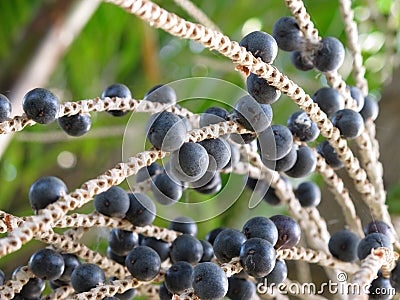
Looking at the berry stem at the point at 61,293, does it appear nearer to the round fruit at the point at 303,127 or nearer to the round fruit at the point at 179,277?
the round fruit at the point at 179,277

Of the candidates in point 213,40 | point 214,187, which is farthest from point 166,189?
point 213,40

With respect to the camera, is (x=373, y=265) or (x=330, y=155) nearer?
(x=373, y=265)

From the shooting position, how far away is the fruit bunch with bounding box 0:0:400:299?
34 centimetres

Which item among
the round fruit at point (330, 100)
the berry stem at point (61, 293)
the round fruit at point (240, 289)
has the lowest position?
the berry stem at point (61, 293)

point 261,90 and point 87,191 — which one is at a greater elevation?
point 261,90

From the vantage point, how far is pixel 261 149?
0.42 metres

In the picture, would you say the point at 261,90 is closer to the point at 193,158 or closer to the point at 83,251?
the point at 193,158

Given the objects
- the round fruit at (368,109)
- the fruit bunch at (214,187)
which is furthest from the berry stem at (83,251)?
the round fruit at (368,109)

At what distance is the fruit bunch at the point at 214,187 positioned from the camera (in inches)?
13.4

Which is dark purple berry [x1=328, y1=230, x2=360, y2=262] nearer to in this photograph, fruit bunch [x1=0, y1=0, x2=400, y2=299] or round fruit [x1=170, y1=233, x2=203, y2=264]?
fruit bunch [x1=0, y1=0, x2=400, y2=299]

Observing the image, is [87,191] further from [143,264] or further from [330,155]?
[330,155]

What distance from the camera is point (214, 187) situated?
47 cm

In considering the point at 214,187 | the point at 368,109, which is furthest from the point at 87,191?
the point at 368,109

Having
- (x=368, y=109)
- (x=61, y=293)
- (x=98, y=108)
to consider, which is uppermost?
(x=368, y=109)
